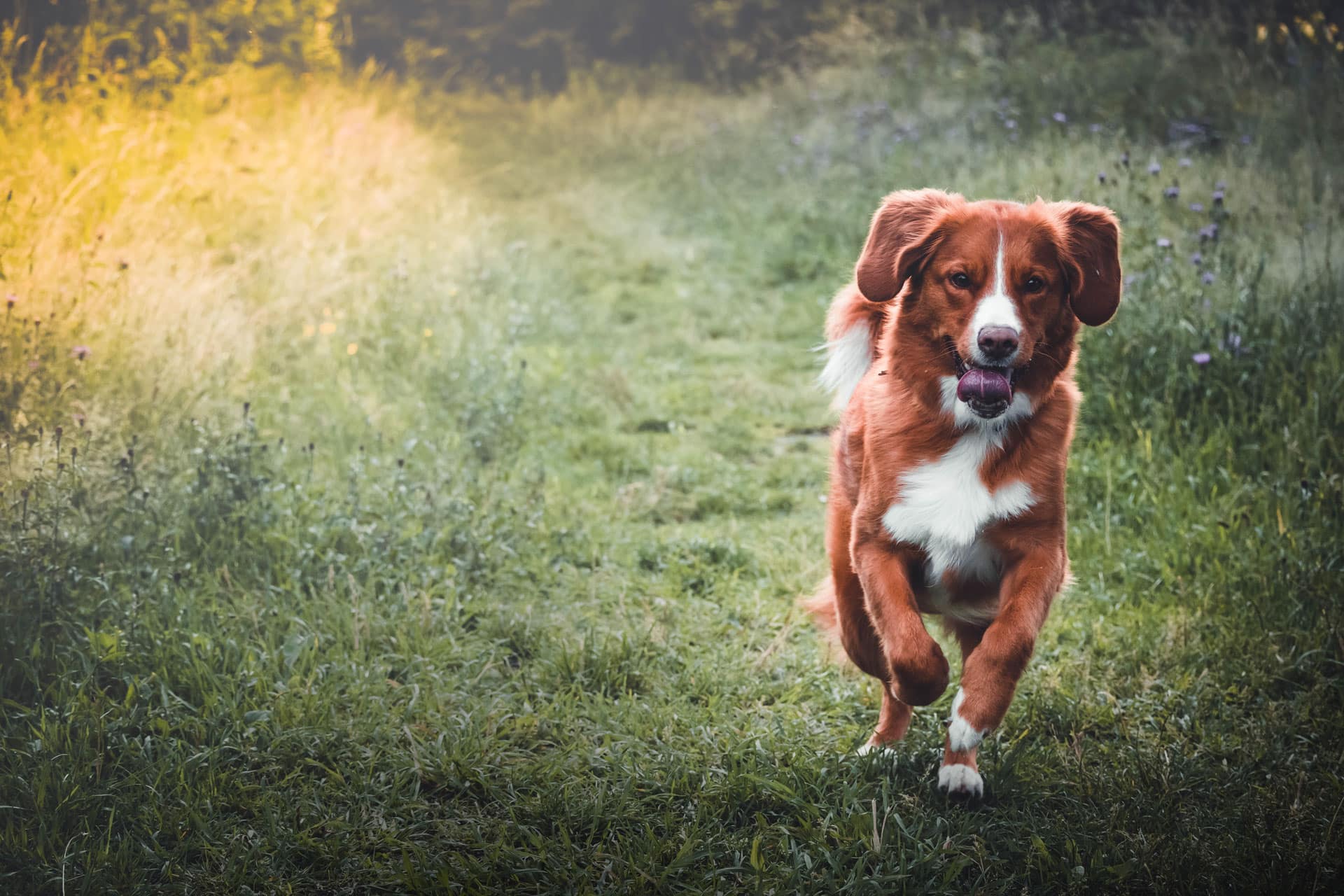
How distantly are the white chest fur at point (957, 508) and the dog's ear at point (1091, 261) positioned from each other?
340 mm

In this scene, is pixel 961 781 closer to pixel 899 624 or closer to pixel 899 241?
pixel 899 624

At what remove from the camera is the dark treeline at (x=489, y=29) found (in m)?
5.25

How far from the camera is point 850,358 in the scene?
266 cm

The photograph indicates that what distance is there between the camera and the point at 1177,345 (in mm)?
4359

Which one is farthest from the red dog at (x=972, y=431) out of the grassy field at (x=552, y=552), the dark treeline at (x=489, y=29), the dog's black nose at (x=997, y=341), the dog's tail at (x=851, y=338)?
the dark treeline at (x=489, y=29)

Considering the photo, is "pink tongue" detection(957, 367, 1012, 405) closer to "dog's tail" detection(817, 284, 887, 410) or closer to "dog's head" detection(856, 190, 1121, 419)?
"dog's head" detection(856, 190, 1121, 419)

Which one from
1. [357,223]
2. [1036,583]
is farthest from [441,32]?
[1036,583]

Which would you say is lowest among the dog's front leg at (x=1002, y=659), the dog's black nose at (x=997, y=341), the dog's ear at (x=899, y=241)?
the dog's front leg at (x=1002, y=659)

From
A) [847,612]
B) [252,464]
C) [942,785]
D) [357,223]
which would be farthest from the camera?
[357,223]

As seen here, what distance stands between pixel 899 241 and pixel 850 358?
0.48 metres

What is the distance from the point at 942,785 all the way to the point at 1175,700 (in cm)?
95

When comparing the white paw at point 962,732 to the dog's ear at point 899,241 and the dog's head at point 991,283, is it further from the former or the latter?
the dog's ear at point 899,241

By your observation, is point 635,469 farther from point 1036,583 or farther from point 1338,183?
point 1338,183

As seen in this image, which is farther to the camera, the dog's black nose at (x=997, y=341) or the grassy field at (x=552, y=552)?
the grassy field at (x=552, y=552)
